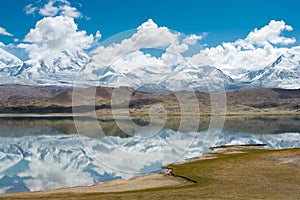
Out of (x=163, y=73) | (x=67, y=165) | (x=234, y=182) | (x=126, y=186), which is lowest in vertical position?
(x=234, y=182)

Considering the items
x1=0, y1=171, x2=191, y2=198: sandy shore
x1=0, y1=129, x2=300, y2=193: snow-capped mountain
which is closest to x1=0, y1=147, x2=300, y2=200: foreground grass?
x1=0, y1=171, x2=191, y2=198: sandy shore

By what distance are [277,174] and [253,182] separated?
6.34m

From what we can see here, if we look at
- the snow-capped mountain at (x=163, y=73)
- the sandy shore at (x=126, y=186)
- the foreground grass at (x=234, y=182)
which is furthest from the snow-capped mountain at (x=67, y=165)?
the snow-capped mountain at (x=163, y=73)

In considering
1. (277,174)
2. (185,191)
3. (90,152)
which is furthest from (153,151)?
(185,191)

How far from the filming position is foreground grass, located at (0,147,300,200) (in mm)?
34844

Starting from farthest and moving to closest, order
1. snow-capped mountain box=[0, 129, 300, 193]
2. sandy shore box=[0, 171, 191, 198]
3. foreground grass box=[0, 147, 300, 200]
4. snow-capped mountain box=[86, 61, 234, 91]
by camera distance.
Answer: snow-capped mountain box=[0, 129, 300, 193]
snow-capped mountain box=[86, 61, 234, 91]
sandy shore box=[0, 171, 191, 198]
foreground grass box=[0, 147, 300, 200]

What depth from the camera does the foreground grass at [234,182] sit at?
34.8m

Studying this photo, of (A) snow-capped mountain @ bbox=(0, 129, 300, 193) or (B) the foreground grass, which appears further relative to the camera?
(A) snow-capped mountain @ bbox=(0, 129, 300, 193)

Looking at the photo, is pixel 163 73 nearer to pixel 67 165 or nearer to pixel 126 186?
pixel 126 186

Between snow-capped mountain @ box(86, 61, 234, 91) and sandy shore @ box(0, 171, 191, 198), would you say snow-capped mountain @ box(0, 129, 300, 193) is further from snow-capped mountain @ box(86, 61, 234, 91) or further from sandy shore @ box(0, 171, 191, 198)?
snow-capped mountain @ box(86, 61, 234, 91)

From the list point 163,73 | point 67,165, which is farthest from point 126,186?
point 67,165

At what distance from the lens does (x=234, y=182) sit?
41969 millimetres

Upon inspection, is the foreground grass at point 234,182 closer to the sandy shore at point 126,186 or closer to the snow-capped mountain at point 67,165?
the sandy shore at point 126,186

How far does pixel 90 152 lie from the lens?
289ft
